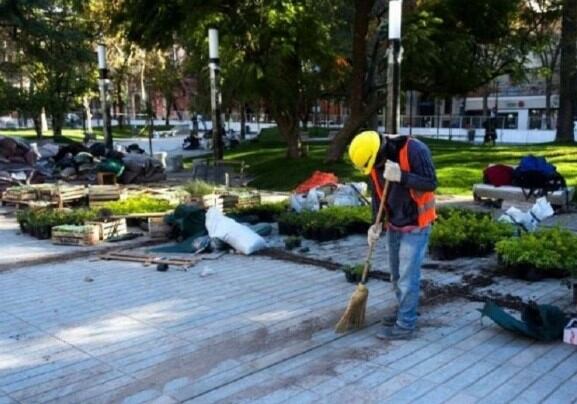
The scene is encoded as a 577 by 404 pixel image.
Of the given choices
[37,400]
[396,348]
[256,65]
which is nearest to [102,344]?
[37,400]

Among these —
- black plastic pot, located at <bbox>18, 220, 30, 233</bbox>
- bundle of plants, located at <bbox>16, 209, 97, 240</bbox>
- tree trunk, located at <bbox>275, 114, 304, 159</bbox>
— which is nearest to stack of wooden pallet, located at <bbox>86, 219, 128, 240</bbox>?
Answer: bundle of plants, located at <bbox>16, 209, 97, 240</bbox>

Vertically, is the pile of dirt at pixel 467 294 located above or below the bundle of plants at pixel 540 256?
below

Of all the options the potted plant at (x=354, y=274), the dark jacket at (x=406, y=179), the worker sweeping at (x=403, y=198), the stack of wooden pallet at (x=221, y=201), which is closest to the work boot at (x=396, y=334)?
the worker sweeping at (x=403, y=198)

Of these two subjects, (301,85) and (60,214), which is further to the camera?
(301,85)

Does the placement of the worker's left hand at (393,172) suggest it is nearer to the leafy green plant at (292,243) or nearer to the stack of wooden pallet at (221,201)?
the leafy green plant at (292,243)

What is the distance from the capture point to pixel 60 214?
10.7 meters

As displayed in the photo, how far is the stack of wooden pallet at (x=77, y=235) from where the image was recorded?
31.6 ft

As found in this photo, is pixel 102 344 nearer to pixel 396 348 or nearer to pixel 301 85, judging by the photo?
pixel 396 348

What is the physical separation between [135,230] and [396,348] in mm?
6763

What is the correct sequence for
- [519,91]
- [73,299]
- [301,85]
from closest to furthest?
[73,299], [301,85], [519,91]

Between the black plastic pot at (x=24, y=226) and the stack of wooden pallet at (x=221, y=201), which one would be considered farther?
the stack of wooden pallet at (x=221, y=201)

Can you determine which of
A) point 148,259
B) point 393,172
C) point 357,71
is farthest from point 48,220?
point 357,71

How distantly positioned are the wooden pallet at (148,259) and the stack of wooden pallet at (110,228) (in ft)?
3.42

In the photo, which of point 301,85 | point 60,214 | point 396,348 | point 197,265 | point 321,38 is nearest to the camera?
point 396,348
